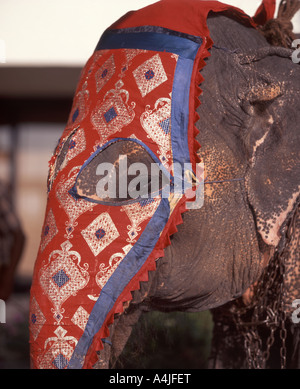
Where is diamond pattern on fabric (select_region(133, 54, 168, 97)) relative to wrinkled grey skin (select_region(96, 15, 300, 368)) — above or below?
above

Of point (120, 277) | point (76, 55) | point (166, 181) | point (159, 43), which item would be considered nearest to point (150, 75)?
point (159, 43)

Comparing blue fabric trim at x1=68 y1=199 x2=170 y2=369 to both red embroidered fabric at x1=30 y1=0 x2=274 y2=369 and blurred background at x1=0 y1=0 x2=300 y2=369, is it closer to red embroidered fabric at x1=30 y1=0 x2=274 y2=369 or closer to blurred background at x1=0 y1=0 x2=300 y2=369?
red embroidered fabric at x1=30 y1=0 x2=274 y2=369

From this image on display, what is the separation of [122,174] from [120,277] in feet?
0.47

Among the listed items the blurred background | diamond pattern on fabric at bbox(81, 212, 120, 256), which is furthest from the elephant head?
the blurred background

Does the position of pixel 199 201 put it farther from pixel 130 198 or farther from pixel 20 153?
pixel 20 153

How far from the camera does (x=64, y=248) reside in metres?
0.87

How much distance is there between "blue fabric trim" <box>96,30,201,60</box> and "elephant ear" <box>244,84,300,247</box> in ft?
0.41

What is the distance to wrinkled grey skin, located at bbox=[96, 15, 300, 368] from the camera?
952 mm

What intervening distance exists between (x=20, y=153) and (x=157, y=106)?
8.14 ft

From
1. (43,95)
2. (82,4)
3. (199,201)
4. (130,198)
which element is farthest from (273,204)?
(43,95)

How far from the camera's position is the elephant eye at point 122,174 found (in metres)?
0.89

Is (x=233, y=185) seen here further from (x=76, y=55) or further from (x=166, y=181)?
(x=76, y=55)

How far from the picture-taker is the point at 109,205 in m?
0.88

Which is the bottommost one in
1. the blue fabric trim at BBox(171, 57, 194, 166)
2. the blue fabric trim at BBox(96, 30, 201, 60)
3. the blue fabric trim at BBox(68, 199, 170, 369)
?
the blue fabric trim at BBox(68, 199, 170, 369)
